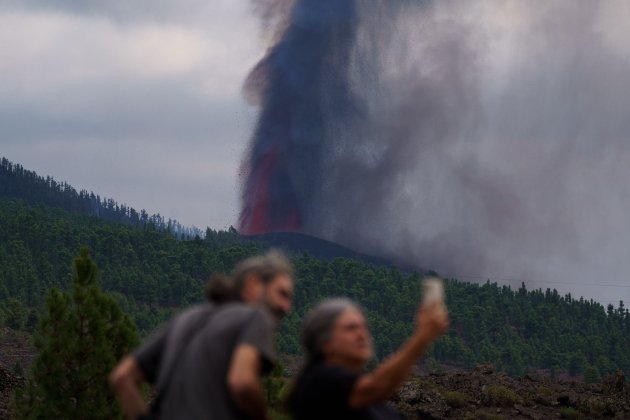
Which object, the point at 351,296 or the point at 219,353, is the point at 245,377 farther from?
the point at 351,296

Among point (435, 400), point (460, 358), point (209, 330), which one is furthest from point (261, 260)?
point (460, 358)

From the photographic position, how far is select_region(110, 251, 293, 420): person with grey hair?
5.43 m

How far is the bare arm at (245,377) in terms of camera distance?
534cm

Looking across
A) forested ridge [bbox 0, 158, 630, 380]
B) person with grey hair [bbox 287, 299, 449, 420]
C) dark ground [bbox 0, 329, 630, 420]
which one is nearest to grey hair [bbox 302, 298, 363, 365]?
person with grey hair [bbox 287, 299, 449, 420]

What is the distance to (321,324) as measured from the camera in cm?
599

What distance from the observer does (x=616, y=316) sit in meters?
174

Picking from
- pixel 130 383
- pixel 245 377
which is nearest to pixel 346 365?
pixel 245 377

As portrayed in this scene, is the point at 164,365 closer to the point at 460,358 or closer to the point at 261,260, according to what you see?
the point at 261,260

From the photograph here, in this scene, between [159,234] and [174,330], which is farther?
[159,234]

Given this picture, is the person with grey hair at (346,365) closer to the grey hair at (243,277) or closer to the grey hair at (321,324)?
the grey hair at (321,324)

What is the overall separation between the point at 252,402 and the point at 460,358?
14455 centimetres

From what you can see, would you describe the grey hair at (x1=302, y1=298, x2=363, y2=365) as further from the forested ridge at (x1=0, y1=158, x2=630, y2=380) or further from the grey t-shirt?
the forested ridge at (x1=0, y1=158, x2=630, y2=380)

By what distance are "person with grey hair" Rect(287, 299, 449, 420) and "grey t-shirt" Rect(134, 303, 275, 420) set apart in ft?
1.20

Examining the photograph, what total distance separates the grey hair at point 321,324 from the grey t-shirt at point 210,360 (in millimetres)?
423
